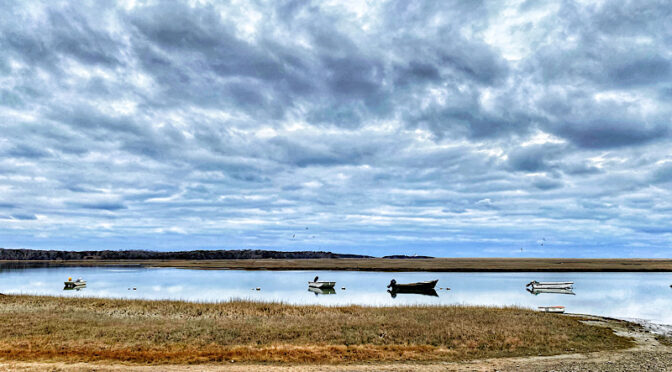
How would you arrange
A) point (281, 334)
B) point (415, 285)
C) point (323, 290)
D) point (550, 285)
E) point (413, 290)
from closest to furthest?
point (281, 334) → point (323, 290) → point (413, 290) → point (415, 285) → point (550, 285)

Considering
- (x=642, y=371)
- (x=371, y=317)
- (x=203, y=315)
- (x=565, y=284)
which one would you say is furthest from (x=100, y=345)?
(x=565, y=284)

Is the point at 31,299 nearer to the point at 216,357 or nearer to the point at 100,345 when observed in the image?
the point at 100,345

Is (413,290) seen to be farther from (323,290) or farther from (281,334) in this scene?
(281,334)

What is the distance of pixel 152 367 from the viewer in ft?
60.6

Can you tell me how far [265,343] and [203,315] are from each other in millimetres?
11014

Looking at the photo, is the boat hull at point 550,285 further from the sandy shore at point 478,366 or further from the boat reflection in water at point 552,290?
the sandy shore at point 478,366

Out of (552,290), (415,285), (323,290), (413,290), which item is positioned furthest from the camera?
(552,290)

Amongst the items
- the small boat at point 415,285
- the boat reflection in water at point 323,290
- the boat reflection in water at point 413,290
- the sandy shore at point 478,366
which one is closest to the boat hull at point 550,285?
the small boat at point 415,285

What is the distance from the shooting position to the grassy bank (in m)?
21.1

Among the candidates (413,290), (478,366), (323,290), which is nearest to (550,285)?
(413,290)

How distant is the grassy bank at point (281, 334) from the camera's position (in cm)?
2111

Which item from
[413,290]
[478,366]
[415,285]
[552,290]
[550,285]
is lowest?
[413,290]

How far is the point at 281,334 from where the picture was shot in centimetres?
2544

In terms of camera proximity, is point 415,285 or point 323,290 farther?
point 415,285
